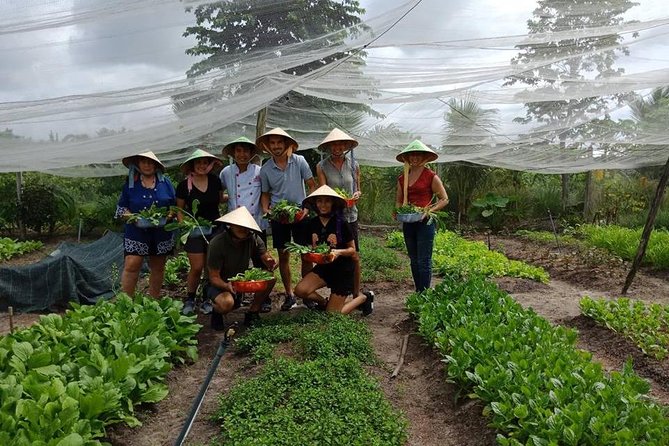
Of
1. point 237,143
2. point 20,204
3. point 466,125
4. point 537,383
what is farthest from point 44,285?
point 20,204

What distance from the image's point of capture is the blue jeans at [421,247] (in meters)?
5.08

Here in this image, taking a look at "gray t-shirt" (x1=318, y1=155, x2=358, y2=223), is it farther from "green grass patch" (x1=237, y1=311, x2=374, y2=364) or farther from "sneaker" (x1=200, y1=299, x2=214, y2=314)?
"sneaker" (x1=200, y1=299, x2=214, y2=314)

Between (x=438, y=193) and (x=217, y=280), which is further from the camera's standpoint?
(x=438, y=193)

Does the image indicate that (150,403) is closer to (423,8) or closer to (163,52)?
(163,52)

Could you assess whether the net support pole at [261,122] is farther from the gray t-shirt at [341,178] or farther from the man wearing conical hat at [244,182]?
the gray t-shirt at [341,178]

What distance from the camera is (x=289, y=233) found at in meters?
4.96

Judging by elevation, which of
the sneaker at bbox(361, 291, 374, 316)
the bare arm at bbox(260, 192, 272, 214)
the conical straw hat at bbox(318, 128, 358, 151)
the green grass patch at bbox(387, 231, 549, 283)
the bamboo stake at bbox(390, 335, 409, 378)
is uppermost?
the conical straw hat at bbox(318, 128, 358, 151)

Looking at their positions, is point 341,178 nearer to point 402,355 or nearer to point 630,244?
point 402,355

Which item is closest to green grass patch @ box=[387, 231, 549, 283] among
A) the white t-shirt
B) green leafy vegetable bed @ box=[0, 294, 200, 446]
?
the white t-shirt

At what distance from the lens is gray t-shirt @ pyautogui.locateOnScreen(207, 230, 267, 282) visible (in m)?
4.38

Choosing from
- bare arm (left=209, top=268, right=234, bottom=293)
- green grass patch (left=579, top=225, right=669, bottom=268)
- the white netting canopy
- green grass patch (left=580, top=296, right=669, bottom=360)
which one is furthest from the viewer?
green grass patch (left=579, top=225, right=669, bottom=268)

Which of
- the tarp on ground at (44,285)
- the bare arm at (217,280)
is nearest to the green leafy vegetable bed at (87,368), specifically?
the bare arm at (217,280)

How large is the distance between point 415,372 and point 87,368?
7.58 feet

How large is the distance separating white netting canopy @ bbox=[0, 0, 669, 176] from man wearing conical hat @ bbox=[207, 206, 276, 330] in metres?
0.89
